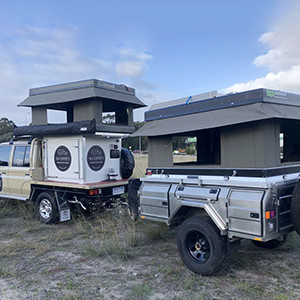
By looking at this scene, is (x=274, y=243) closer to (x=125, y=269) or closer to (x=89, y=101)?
(x=125, y=269)

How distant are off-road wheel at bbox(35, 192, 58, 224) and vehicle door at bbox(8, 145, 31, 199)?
24.6 inches

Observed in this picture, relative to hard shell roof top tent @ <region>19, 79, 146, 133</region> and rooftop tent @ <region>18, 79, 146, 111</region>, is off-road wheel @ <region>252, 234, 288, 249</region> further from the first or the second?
rooftop tent @ <region>18, 79, 146, 111</region>

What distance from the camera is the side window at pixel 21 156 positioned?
838cm

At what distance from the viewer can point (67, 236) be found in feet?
21.3

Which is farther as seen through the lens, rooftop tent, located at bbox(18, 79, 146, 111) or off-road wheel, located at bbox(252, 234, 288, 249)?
rooftop tent, located at bbox(18, 79, 146, 111)

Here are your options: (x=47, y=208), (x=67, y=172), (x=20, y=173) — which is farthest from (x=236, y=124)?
(x=20, y=173)

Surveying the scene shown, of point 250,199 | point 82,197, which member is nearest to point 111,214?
point 82,197

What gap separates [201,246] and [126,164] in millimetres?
4224

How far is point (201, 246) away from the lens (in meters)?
4.52

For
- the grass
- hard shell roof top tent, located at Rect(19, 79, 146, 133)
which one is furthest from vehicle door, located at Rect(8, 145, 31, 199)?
the grass

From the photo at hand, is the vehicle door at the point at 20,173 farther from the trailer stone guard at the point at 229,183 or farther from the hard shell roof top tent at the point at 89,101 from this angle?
the trailer stone guard at the point at 229,183

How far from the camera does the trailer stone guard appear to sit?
3961 millimetres

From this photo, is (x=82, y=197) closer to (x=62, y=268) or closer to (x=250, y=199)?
(x=62, y=268)

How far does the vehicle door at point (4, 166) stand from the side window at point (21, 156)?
1.06ft
